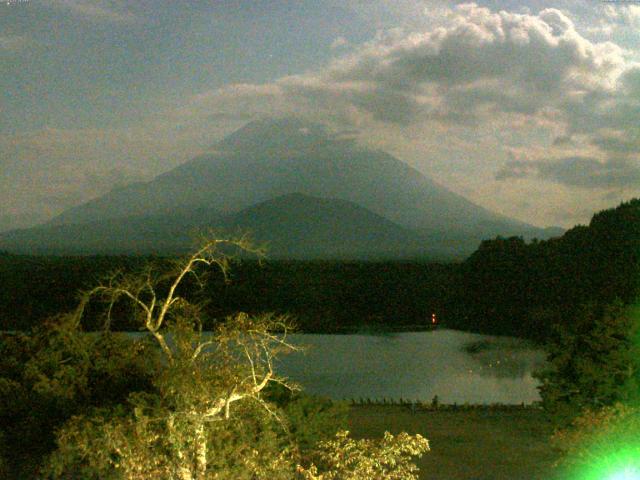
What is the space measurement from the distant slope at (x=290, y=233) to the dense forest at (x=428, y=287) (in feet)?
241

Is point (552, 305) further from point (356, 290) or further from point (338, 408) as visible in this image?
point (338, 408)

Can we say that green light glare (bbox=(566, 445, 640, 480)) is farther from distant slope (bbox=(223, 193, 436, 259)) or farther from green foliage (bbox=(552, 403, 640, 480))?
distant slope (bbox=(223, 193, 436, 259))

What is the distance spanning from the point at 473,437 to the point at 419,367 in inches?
780

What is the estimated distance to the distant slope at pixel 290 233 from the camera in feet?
433

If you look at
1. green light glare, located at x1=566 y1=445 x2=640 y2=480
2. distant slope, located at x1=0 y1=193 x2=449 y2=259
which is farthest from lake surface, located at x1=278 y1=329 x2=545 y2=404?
distant slope, located at x1=0 y1=193 x2=449 y2=259

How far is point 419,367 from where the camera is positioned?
33.9m

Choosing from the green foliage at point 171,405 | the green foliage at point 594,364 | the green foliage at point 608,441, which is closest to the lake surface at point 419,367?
the green foliage at point 594,364

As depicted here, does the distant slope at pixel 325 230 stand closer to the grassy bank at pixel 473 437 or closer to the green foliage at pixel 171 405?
the grassy bank at pixel 473 437

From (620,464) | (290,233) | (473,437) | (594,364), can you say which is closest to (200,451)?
(620,464)

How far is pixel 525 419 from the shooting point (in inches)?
628

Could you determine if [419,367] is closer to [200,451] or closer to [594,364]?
[594,364]

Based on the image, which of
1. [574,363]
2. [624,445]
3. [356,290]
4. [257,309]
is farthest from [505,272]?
[624,445]

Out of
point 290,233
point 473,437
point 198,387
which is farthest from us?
point 290,233

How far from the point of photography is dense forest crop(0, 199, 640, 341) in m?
37.8
